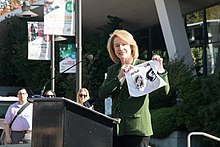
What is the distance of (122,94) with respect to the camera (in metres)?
4.46

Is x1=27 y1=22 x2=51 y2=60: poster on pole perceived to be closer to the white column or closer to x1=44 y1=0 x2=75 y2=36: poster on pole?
x1=44 y1=0 x2=75 y2=36: poster on pole

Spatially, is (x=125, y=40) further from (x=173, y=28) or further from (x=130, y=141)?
(x=173, y=28)

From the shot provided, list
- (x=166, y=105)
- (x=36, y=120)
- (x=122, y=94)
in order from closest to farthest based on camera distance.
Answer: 1. (x=36, y=120)
2. (x=122, y=94)
3. (x=166, y=105)

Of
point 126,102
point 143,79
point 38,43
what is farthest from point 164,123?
point 126,102

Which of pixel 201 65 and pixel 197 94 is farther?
pixel 201 65

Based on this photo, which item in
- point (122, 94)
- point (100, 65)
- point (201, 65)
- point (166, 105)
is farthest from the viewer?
point (100, 65)

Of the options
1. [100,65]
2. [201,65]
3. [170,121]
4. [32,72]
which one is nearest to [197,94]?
[170,121]

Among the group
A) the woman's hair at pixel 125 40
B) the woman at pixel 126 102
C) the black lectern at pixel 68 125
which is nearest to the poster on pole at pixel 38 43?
the woman's hair at pixel 125 40

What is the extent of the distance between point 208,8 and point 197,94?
36.2ft

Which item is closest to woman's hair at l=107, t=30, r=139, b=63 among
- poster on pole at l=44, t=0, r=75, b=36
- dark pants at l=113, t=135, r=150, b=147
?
dark pants at l=113, t=135, r=150, b=147

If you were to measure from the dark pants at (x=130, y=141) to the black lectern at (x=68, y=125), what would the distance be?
226 mm

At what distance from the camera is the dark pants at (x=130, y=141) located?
4.34 meters

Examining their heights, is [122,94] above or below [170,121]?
above

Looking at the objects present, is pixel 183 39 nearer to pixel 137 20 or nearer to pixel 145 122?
pixel 137 20
